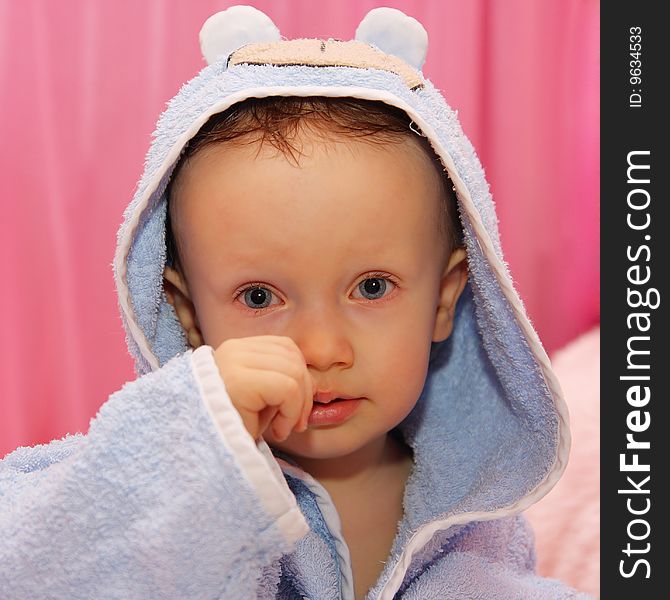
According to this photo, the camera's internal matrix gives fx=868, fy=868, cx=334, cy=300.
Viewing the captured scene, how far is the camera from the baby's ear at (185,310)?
39.0 inches

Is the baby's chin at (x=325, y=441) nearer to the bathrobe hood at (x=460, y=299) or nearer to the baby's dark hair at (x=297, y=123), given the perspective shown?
the bathrobe hood at (x=460, y=299)

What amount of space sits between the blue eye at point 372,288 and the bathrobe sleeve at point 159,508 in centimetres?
24

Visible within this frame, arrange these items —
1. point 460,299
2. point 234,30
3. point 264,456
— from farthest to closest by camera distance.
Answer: point 460,299, point 234,30, point 264,456

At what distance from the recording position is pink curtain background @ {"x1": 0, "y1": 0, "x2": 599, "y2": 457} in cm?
157

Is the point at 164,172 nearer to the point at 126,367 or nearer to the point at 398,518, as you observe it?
the point at 398,518

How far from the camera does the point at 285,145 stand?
0.84 m

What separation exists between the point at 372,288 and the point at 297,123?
0.59 ft

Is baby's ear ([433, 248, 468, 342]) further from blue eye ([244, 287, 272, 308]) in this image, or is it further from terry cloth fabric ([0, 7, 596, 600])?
blue eye ([244, 287, 272, 308])

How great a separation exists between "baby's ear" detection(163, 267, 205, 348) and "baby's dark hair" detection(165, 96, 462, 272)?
141 millimetres

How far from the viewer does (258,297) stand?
0.86m

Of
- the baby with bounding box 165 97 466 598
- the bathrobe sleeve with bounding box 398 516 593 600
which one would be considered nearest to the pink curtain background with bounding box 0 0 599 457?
the baby with bounding box 165 97 466 598

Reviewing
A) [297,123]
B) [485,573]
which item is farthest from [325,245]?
[485,573]

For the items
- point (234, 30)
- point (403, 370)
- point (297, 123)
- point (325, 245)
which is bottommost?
point (403, 370)

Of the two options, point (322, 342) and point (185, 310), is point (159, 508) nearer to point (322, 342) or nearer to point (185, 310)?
point (322, 342)
